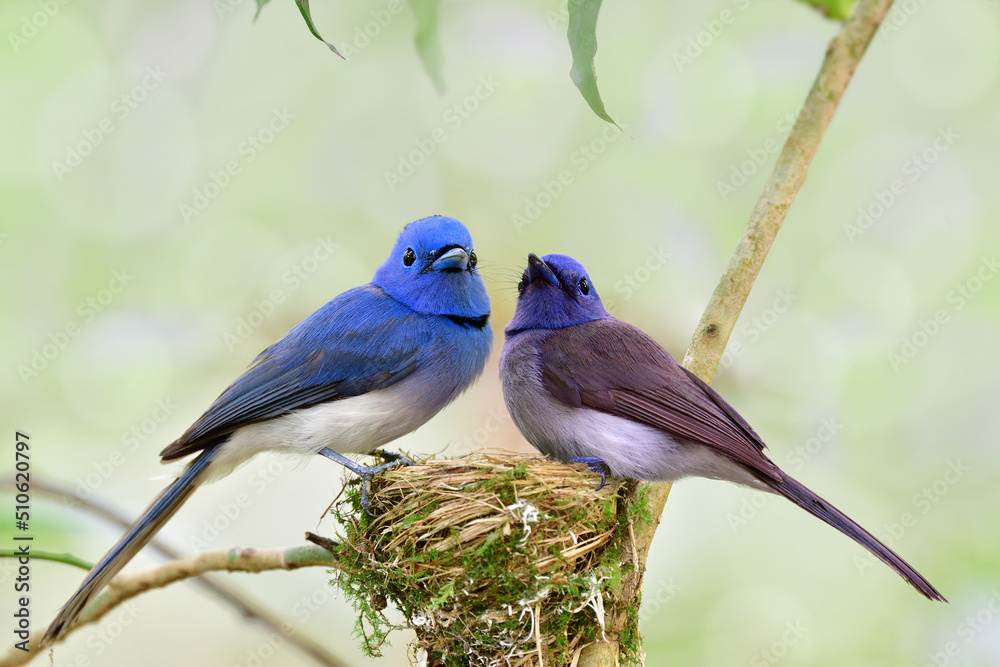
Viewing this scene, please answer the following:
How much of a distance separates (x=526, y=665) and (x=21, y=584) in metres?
2.27

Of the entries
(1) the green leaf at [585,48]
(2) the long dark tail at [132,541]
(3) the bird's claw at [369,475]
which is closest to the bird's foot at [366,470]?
(3) the bird's claw at [369,475]

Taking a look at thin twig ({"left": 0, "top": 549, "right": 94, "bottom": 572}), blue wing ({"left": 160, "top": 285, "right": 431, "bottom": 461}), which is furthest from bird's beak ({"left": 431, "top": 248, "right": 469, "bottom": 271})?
thin twig ({"left": 0, "top": 549, "right": 94, "bottom": 572})

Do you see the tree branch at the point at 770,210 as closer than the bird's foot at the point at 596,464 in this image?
Yes

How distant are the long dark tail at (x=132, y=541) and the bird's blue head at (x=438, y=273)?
1089mm

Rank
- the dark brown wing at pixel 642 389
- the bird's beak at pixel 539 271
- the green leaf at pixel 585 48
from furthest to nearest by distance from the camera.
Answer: the bird's beak at pixel 539 271 < the dark brown wing at pixel 642 389 < the green leaf at pixel 585 48

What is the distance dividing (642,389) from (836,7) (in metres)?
1.55

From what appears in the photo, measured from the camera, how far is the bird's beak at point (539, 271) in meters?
3.65

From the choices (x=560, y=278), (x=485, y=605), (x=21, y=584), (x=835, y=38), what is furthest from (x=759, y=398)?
(x=21, y=584)

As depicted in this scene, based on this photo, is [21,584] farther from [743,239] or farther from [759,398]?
[759,398]

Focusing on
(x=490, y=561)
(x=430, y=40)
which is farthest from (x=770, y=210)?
(x=490, y=561)

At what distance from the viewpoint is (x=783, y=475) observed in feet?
9.84

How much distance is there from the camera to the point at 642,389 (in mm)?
3246

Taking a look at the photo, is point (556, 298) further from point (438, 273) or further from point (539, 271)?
point (438, 273)

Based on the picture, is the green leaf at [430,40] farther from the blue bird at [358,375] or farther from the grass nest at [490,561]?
the grass nest at [490,561]
